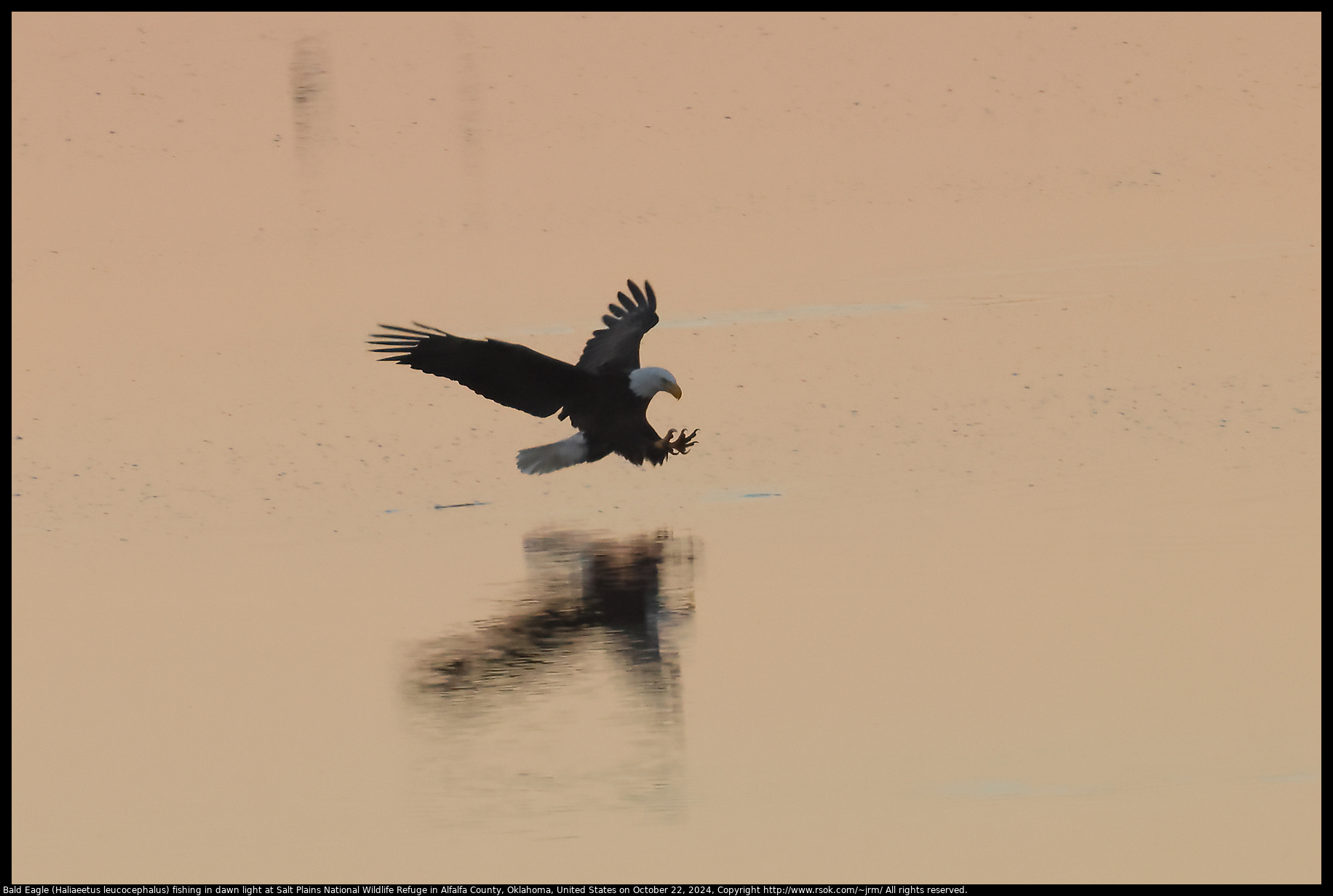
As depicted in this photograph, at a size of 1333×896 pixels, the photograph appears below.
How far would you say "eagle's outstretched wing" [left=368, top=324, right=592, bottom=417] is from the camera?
7.03 m

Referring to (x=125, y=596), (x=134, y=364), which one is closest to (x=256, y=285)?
(x=134, y=364)

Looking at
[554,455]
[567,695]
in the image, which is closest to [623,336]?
[554,455]

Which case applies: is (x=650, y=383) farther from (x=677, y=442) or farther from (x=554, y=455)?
(x=554, y=455)

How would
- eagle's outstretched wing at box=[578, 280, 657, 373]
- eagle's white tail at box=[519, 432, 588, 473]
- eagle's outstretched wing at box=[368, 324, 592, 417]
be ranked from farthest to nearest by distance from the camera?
eagle's outstretched wing at box=[578, 280, 657, 373] < eagle's white tail at box=[519, 432, 588, 473] < eagle's outstretched wing at box=[368, 324, 592, 417]

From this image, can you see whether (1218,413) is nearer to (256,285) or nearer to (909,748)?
(909,748)

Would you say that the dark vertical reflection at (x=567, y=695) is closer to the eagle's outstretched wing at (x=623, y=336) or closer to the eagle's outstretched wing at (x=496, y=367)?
the eagle's outstretched wing at (x=496, y=367)

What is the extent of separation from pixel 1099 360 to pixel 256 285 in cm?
444

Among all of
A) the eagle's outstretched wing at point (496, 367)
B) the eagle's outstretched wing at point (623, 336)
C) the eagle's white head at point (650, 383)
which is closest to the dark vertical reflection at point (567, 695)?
the eagle's outstretched wing at point (496, 367)

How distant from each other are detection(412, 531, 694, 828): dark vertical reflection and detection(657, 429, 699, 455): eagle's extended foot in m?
0.87

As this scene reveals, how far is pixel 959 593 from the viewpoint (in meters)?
6.03

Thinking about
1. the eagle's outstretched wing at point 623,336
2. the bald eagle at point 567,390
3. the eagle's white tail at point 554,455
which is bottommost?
the eagle's white tail at point 554,455

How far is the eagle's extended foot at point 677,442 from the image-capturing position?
757 centimetres

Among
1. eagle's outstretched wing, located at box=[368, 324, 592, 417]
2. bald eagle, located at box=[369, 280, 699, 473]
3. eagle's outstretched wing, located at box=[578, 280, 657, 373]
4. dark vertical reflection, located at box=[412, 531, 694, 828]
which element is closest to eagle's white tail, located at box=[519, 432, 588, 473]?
bald eagle, located at box=[369, 280, 699, 473]

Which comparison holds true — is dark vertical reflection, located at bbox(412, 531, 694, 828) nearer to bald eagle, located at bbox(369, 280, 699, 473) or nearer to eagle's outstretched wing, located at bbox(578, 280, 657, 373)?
bald eagle, located at bbox(369, 280, 699, 473)
